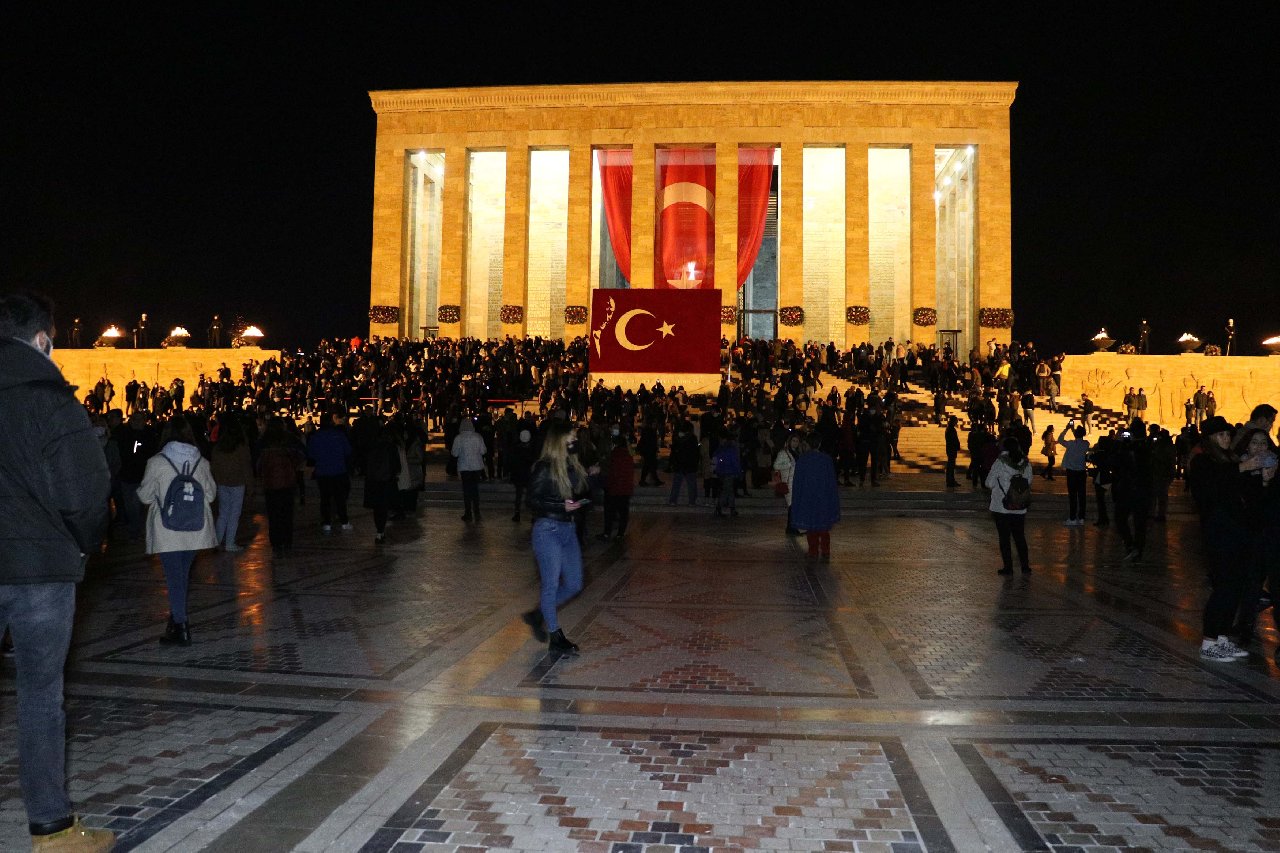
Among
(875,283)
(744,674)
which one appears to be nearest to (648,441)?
(744,674)

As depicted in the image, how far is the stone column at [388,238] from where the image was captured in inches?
1524

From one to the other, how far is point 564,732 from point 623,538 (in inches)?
298

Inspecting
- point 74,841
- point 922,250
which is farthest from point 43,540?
point 922,250

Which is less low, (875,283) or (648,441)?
A: (875,283)

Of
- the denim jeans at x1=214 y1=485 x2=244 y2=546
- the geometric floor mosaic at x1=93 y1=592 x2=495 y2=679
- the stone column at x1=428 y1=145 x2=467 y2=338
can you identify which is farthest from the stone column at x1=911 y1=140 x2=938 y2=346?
the geometric floor mosaic at x1=93 y1=592 x2=495 y2=679

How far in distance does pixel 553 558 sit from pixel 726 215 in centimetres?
3309

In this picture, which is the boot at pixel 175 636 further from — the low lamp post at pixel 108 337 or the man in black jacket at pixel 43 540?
the low lamp post at pixel 108 337

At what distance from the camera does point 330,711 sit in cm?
482

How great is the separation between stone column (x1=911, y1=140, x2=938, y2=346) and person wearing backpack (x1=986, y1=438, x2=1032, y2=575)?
1127 inches

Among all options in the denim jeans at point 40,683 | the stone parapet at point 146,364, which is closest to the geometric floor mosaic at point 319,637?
the denim jeans at point 40,683

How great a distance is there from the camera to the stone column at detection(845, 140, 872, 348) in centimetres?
3684

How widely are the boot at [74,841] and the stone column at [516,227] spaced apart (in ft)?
117

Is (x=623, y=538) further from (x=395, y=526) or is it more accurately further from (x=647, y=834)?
(x=647, y=834)

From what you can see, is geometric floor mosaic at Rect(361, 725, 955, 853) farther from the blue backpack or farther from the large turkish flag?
the large turkish flag
